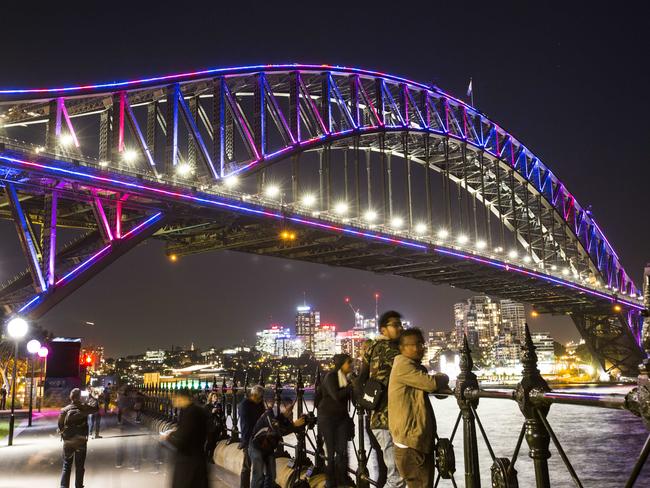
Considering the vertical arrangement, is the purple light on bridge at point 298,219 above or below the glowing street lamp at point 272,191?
below

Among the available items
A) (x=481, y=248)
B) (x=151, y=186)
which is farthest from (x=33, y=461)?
(x=481, y=248)

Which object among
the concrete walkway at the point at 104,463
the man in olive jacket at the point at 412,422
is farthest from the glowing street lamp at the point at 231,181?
the man in olive jacket at the point at 412,422

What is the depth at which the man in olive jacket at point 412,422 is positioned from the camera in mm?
5473

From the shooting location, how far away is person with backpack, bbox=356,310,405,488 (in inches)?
266

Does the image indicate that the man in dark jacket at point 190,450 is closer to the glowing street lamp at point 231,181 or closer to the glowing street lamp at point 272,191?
the glowing street lamp at point 231,181

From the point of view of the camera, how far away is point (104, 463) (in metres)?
14.3

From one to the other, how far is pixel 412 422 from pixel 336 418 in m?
3.16

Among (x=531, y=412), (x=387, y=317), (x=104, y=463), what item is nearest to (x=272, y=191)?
(x=104, y=463)

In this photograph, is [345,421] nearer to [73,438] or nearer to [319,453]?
[319,453]

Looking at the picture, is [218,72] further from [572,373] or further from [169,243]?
[572,373]

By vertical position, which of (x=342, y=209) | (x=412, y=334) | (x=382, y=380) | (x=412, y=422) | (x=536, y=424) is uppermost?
(x=342, y=209)

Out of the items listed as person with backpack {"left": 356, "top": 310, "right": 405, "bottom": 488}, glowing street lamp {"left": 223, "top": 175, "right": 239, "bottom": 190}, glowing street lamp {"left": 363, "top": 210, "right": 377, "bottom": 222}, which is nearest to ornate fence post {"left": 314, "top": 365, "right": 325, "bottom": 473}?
person with backpack {"left": 356, "top": 310, "right": 405, "bottom": 488}

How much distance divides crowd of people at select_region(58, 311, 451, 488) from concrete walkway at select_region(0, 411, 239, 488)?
2.73 ft

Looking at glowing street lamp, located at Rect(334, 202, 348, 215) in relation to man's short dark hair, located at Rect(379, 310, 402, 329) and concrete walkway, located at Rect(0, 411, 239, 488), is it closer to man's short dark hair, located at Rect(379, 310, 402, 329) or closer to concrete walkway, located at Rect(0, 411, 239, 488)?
concrete walkway, located at Rect(0, 411, 239, 488)
